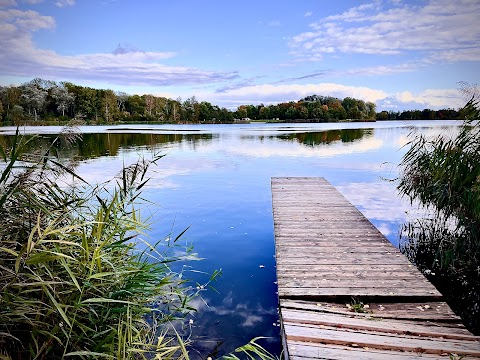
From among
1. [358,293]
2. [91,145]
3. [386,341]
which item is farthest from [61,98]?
[91,145]

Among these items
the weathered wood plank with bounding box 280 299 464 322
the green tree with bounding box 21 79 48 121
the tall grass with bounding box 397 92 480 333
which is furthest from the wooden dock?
the green tree with bounding box 21 79 48 121

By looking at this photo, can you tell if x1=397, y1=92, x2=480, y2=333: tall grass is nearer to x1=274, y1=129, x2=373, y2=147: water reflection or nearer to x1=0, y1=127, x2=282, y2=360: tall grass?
x1=0, y1=127, x2=282, y2=360: tall grass

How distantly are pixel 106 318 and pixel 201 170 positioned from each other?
1337 cm

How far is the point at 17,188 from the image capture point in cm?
226

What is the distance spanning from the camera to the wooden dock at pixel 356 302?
2.47 metres

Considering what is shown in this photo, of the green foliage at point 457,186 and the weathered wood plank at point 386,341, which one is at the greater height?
the green foliage at point 457,186

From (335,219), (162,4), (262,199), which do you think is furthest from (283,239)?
(162,4)

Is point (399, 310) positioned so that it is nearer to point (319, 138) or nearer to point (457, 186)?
point (457, 186)

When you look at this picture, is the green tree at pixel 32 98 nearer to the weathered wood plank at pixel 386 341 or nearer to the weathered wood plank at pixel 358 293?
the weathered wood plank at pixel 358 293

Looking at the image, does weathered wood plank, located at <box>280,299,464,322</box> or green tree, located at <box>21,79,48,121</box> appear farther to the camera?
green tree, located at <box>21,79,48,121</box>

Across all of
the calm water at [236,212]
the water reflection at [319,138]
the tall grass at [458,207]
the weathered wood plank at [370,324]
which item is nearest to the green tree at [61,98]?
the calm water at [236,212]

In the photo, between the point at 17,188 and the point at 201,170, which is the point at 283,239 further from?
the point at 201,170

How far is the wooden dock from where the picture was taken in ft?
8.10

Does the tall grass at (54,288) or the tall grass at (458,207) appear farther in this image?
the tall grass at (458,207)
